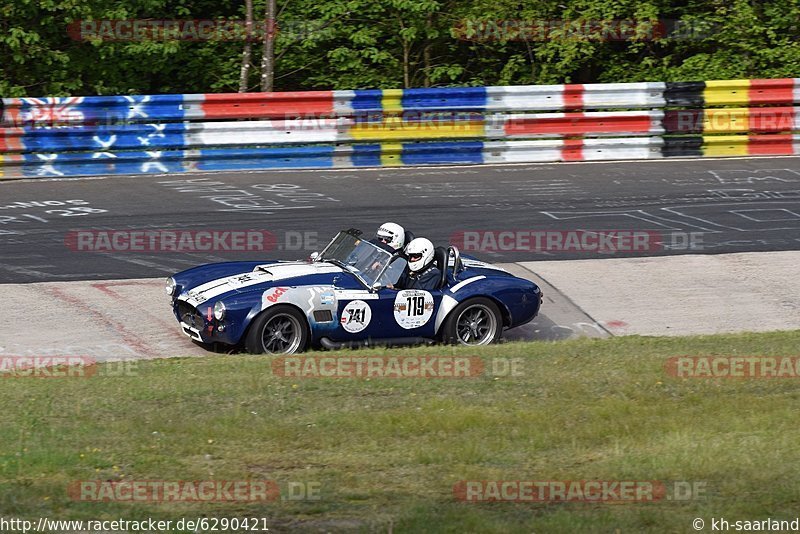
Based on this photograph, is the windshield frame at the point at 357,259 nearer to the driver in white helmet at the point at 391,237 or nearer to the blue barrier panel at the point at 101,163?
the driver in white helmet at the point at 391,237

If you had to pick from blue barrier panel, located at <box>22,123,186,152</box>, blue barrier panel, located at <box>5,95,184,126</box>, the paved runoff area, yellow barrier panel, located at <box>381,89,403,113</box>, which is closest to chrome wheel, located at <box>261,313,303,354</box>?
the paved runoff area

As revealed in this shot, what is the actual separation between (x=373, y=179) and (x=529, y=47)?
614cm

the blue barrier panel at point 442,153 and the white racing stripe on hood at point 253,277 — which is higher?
the blue barrier panel at point 442,153

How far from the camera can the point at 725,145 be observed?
1986cm

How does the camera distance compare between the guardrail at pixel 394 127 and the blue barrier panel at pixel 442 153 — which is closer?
the guardrail at pixel 394 127

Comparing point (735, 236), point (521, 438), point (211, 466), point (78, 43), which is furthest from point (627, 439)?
point (78, 43)

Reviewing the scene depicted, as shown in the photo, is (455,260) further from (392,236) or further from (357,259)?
(357,259)

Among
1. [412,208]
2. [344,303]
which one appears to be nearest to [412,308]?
[344,303]

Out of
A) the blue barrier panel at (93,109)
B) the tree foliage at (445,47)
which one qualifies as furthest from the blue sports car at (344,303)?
the tree foliage at (445,47)

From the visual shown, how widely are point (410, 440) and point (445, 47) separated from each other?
15.8 metres

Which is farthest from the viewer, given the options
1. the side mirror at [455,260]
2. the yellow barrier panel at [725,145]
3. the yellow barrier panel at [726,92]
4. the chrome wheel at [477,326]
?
the yellow barrier panel at [725,145]

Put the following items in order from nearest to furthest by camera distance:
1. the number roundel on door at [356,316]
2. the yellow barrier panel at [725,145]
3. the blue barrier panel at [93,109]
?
the number roundel on door at [356,316] < the blue barrier panel at [93,109] < the yellow barrier panel at [725,145]

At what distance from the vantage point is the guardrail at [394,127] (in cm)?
1778

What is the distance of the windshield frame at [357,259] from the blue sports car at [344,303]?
13mm
